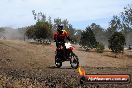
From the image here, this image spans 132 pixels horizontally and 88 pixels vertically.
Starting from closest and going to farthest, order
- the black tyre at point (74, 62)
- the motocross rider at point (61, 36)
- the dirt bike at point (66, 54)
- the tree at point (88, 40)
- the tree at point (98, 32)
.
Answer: the motocross rider at point (61, 36) → the dirt bike at point (66, 54) → the black tyre at point (74, 62) → the tree at point (88, 40) → the tree at point (98, 32)

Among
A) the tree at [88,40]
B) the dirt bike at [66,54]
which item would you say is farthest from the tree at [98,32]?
the dirt bike at [66,54]

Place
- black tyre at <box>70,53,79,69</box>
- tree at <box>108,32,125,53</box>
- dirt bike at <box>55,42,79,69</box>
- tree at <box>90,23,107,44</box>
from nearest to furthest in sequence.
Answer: dirt bike at <box>55,42,79,69</box>
black tyre at <box>70,53,79,69</box>
tree at <box>108,32,125,53</box>
tree at <box>90,23,107,44</box>

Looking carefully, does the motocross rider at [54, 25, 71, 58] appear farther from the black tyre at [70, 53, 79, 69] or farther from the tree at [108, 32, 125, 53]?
the tree at [108, 32, 125, 53]

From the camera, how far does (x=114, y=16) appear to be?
163m

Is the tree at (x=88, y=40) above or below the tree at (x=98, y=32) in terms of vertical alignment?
below

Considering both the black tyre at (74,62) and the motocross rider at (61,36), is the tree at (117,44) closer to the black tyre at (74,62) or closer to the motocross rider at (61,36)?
the black tyre at (74,62)

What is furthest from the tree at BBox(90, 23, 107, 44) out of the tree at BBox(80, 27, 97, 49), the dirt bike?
the dirt bike

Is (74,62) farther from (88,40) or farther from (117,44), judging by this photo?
(88,40)

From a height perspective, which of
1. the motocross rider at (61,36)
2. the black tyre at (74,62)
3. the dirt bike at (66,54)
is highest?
the motocross rider at (61,36)

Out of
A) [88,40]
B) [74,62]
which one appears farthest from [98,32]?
[74,62]

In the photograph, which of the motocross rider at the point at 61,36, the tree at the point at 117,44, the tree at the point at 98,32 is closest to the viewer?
the motocross rider at the point at 61,36

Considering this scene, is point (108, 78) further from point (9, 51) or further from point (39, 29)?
point (39, 29)

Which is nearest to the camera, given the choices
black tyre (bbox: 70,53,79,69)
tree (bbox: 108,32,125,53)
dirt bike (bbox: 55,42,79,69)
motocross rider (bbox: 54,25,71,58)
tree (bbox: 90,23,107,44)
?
motocross rider (bbox: 54,25,71,58)

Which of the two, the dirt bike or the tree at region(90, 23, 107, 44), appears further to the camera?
the tree at region(90, 23, 107, 44)
